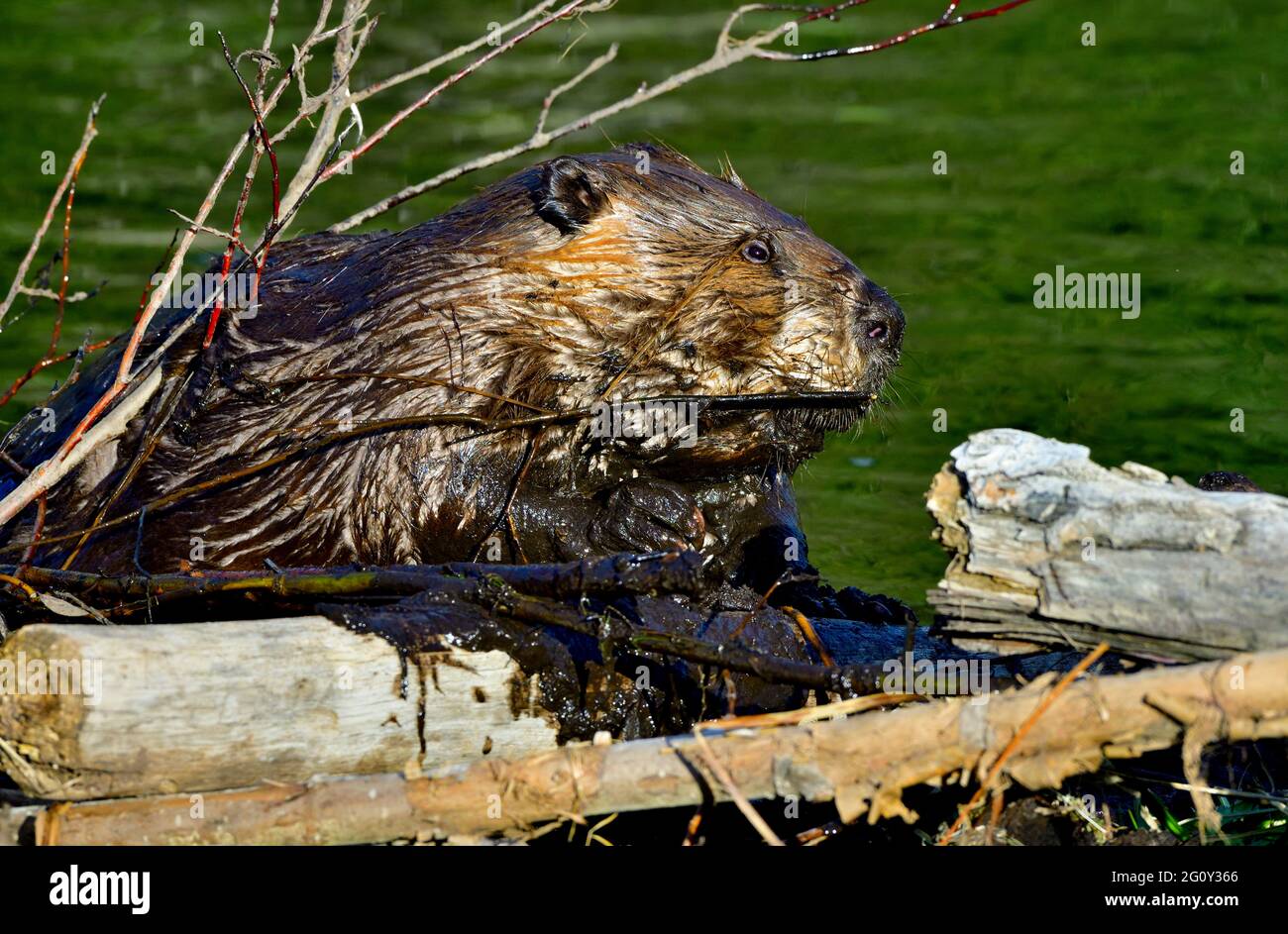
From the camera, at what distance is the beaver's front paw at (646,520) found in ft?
13.9

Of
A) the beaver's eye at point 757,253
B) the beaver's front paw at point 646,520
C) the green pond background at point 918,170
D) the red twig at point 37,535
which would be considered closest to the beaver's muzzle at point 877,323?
the beaver's eye at point 757,253

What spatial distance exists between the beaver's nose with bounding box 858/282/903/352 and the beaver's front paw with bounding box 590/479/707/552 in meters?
0.65

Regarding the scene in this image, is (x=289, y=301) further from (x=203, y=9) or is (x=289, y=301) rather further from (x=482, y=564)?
(x=203, y=9)

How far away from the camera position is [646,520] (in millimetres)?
4270

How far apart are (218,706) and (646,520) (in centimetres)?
151

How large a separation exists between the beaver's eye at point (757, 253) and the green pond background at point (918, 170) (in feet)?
5.56

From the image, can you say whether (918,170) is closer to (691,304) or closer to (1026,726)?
(691,304)

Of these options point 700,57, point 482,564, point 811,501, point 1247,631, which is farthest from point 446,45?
point 1247,631

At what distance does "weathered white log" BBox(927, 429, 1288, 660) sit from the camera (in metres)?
→ 3.01

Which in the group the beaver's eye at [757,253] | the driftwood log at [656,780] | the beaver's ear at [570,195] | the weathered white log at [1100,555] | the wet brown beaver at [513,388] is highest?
the beaver's ear at [570,195]

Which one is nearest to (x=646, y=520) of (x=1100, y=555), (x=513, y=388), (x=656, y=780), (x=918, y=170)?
(x=513, y=388)

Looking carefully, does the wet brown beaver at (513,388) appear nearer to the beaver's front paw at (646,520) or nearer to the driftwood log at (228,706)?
the beaver's front paw at (646,520)

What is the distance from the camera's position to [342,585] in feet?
11.3
